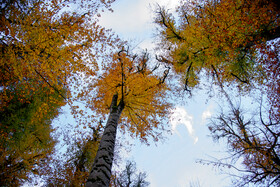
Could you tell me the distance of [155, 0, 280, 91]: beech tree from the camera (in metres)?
6.04

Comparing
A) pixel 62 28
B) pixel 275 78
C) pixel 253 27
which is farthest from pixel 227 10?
pixel 62 28

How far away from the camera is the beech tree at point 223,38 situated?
6.04m

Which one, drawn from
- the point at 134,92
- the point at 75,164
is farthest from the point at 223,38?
the point at 75,164

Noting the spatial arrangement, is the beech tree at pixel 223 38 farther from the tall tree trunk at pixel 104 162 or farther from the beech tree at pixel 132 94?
the tall tree trunk at pixel 104 162

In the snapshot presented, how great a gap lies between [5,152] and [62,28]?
9.72 meters

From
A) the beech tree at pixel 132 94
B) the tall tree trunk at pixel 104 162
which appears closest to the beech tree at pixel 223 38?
the beech tree at pixel 132 94

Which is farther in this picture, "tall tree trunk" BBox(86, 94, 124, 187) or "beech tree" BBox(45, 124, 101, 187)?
"beech tree" BBox(45, 124, 101, 187)

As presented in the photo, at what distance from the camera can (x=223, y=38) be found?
22.2 feet

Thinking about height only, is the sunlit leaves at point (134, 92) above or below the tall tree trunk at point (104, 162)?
A: above

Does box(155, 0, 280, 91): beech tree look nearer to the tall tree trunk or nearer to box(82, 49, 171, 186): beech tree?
box(82, 49, 171, 186): beech tree

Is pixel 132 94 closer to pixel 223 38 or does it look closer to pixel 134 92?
pixel 134 92

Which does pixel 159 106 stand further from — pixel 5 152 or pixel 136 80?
pixel 5 152

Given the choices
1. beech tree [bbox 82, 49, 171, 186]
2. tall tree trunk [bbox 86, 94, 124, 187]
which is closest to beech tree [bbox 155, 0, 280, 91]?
beech tree [bbox 82, 49, 171, 186]

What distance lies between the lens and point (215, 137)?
8.55 metres
